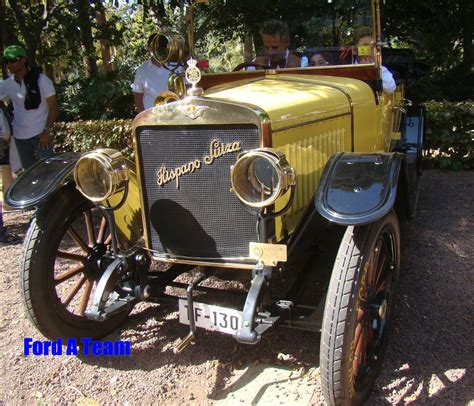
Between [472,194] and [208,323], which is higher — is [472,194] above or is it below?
below

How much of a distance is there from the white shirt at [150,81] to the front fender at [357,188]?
2749mm

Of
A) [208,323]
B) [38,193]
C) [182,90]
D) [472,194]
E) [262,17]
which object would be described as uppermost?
[262,17]

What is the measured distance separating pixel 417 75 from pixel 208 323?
6.21 meters

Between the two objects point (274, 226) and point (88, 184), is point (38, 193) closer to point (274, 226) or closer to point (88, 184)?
point (88, 184)

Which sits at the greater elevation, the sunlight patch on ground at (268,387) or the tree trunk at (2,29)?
the tree trunk at (2,29)

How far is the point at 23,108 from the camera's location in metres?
5.08

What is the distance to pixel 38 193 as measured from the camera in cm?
282

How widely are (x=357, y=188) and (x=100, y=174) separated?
1.36 meters

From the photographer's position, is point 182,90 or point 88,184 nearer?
Answer: point 88,184

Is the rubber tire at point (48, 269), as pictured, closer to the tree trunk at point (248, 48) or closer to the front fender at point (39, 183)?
the front fender at point (39, 183)

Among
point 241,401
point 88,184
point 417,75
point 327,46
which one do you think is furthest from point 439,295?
point 417,75

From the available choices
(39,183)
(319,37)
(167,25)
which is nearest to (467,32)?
(167,25)

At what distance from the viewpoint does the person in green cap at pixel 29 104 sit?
5.01 meters

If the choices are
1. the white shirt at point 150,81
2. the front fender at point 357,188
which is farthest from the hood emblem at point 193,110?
the white shirt at point 150,81
